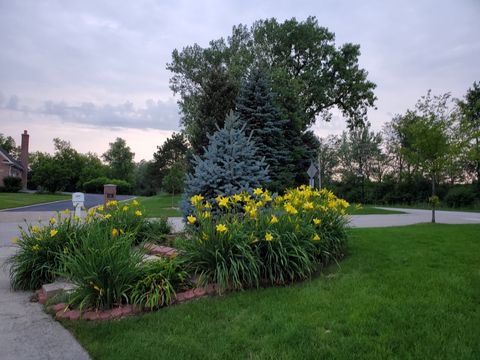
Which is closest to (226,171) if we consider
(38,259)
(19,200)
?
(38,259)

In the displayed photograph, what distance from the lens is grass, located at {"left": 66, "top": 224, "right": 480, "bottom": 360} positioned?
2.74m

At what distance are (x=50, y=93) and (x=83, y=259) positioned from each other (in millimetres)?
9932

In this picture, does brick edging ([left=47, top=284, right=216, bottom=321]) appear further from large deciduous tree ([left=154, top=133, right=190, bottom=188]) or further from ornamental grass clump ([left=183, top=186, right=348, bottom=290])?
large deciduous tree ([left=154, top=133, right=190, bottom=188])

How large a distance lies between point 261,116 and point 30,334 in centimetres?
1116

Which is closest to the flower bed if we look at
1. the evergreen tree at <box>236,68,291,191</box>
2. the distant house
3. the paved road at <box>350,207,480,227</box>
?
the paved road at <box>350,207,480,227</box>

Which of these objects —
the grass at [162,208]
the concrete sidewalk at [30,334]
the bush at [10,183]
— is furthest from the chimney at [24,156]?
the concrete sidewalk at [30,334]

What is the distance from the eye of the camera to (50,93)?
11.9 meters

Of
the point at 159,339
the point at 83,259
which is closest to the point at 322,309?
the point at 159,339

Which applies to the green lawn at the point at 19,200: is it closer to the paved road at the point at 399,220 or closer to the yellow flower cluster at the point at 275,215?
the paved road at the point at 399,220

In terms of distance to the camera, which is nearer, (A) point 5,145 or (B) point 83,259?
(B) point 83,259

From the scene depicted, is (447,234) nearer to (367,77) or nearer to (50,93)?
(50,93)

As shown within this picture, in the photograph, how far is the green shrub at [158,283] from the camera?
12.1 ft

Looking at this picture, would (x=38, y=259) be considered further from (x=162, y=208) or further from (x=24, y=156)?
(x=24, y=156)

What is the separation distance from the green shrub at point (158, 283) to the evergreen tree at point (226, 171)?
8.64 feet
